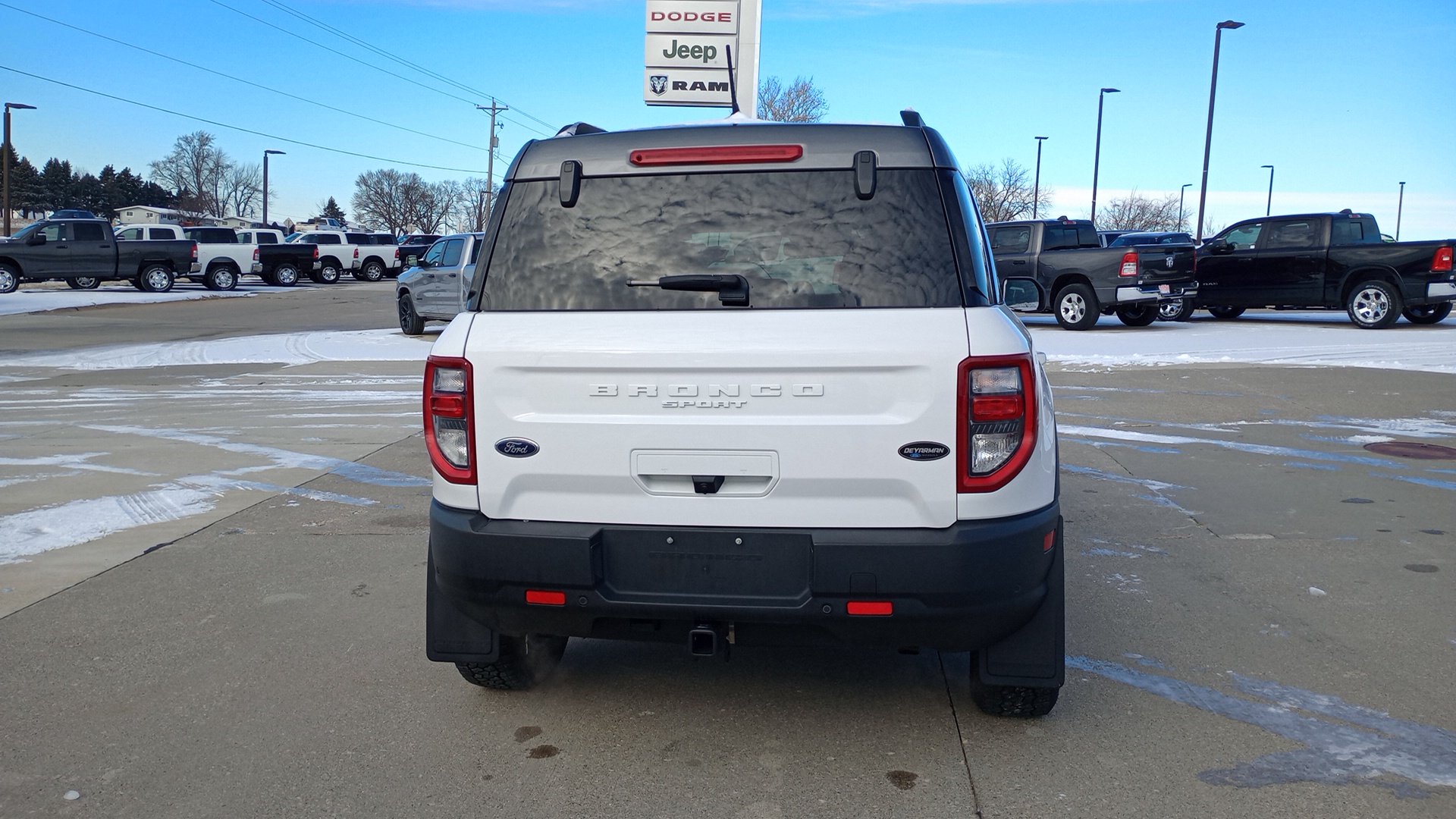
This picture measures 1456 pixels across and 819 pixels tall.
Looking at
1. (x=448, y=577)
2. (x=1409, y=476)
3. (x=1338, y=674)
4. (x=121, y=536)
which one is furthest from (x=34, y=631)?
(x=1409, y=476)

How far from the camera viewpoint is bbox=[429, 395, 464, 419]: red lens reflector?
334 cm

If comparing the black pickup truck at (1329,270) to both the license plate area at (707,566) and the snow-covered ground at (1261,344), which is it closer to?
the snow-covered ground at (1261,344)

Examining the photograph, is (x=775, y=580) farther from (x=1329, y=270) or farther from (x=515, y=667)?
(x=1329, y=270)

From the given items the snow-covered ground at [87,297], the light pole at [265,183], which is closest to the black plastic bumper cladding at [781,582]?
the snow-covered ground at [87,297]

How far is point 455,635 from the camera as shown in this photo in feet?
12.0

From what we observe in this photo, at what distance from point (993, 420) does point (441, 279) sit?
53.6 feet

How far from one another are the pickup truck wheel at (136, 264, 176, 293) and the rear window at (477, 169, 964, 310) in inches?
1306

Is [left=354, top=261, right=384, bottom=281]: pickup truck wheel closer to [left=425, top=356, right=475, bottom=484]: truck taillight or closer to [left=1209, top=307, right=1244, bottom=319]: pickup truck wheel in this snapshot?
[left=1209, top=307, right=1244, bottom=319]: pickup truck wheel

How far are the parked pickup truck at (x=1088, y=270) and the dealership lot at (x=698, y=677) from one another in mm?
10834

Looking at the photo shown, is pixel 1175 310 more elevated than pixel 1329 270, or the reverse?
pixel 1329 270

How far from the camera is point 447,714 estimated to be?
12.6ft

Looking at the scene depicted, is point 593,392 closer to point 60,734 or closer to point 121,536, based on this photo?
point 60,734

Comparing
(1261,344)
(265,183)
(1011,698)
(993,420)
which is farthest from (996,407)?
(265,183)

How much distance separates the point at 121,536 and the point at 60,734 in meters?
2.78
